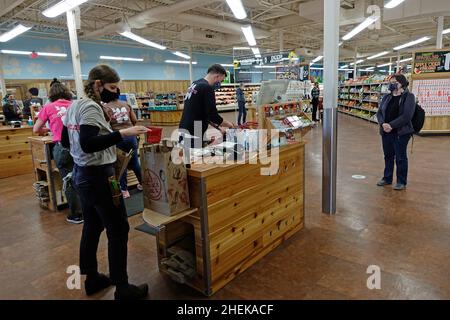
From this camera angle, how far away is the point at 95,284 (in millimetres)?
2369

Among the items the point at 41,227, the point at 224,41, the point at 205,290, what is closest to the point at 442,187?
the point at 205,290

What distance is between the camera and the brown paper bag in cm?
198

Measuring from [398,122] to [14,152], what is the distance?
6.47 m

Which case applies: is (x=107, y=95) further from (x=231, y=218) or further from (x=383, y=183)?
(x=383, y=183)

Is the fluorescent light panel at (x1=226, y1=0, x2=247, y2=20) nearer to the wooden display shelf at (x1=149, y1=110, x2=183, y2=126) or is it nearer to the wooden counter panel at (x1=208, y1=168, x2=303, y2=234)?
the wooden counter panel at (x1=208, y1=168, x2=303, y2=234)

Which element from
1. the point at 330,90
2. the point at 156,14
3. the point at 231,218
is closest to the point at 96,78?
the point at 231,218

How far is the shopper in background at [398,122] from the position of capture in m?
4.18

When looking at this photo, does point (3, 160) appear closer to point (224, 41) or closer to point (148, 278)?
point (148, 278)

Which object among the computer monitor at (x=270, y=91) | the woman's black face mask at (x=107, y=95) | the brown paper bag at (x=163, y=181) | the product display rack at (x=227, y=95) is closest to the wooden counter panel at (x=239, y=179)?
the brown paper bag at (x=163, y=181)

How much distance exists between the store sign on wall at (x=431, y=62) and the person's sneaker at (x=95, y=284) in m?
9.20

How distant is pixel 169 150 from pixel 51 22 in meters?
12.8

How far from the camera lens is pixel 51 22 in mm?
12070

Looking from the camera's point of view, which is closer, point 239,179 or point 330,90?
point 239,179
